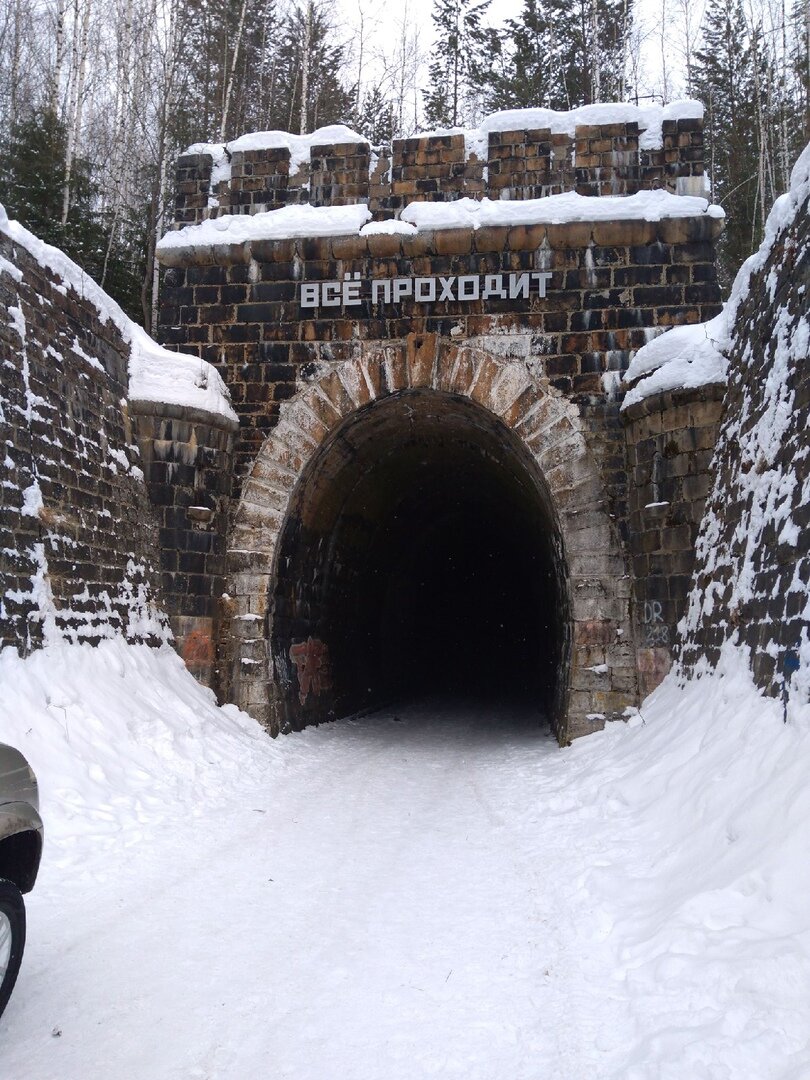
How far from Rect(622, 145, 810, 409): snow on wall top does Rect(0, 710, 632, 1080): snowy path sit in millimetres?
4219

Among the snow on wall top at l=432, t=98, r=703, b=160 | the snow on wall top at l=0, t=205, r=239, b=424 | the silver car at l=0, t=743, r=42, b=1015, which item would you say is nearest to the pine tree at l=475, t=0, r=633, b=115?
the snow on wall top at l=432, t=98, r=703, b=160

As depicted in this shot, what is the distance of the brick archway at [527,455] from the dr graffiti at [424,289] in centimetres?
52

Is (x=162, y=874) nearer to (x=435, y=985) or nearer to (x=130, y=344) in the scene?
(x=435, y=985)

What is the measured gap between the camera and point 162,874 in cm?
532

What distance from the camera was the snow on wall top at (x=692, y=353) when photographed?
831 cm

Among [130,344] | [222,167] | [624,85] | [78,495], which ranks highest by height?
[624,85]

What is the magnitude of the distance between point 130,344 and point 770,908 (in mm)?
8404

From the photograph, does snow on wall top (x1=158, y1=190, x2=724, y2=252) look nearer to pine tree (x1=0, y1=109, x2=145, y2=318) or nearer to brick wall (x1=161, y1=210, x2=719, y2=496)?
brick wall (x1=161, y1=210, x2=719, y2=496)

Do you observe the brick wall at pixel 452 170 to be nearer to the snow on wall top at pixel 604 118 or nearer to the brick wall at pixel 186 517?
the snow on wall top at pixel 604 118

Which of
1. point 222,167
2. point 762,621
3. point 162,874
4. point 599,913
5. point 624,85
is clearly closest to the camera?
point 599,913

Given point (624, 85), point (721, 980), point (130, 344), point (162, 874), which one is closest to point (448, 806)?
point (162, 874)

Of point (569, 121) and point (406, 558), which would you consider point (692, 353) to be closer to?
point (569, 121)

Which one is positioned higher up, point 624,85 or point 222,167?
point 624,85

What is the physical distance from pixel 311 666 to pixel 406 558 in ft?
19.8
